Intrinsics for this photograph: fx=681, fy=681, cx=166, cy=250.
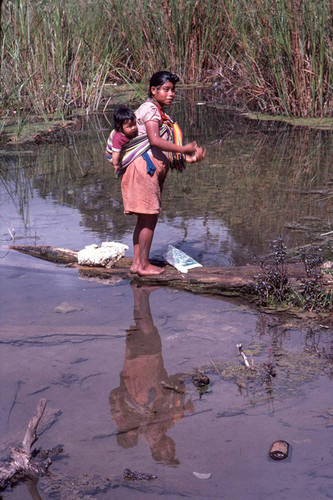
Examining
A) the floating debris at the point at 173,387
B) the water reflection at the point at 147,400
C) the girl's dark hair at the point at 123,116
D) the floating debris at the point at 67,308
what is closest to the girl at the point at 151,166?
the girl's dark hair at the point at 123,116

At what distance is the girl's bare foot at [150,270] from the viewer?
423 cm

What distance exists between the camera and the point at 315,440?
250cm

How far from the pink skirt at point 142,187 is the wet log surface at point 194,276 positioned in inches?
16.7

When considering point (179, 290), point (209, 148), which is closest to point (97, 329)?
point (179, 290)

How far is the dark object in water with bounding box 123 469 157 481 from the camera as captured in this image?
7.65ft

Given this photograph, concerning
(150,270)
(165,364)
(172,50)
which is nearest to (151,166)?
(150,270)

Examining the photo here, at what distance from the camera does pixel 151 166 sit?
413cm

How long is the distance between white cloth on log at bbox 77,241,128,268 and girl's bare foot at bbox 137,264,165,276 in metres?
0.27

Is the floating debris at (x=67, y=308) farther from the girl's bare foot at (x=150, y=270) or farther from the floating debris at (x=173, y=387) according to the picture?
the floating debris at (x=173, y=387)

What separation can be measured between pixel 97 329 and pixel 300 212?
8.45ft

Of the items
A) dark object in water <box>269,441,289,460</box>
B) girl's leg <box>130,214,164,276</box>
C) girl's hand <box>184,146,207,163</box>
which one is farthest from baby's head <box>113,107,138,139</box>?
dark object in water <box>269,441,289,460</box>

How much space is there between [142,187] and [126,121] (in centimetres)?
42

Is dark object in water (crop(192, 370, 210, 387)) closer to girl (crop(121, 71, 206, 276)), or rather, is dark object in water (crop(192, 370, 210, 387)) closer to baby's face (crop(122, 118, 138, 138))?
girl (crop(121, 71, 206, 276))

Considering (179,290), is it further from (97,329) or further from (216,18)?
(216,18)
